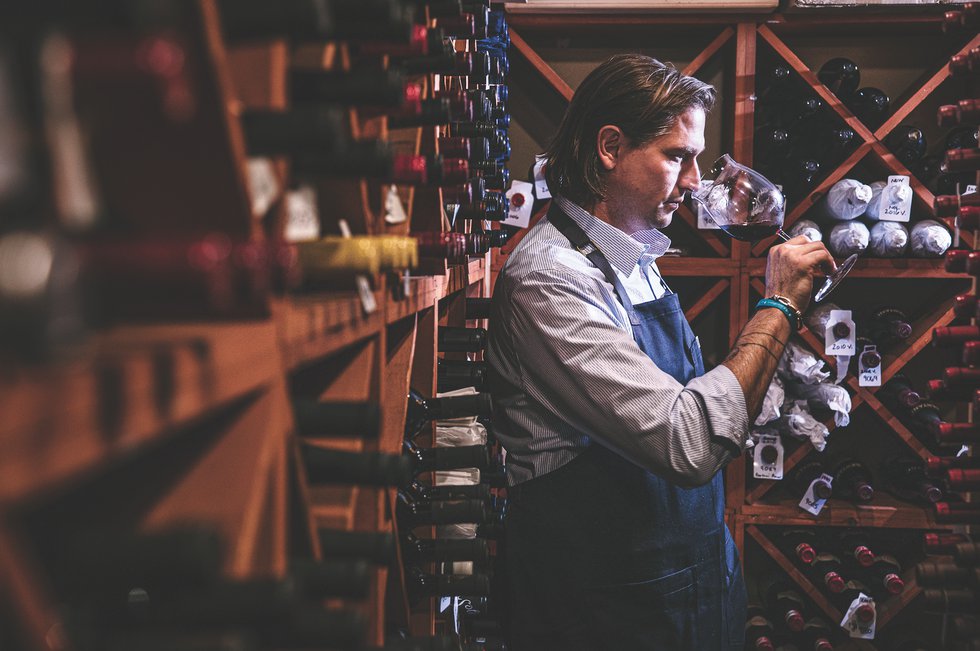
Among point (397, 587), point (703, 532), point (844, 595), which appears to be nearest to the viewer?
point (397, 587)

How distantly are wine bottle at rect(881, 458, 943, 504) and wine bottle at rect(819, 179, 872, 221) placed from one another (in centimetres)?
89

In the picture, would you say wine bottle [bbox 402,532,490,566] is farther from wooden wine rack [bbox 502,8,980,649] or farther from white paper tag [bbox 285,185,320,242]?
wooden wine rack [bbox 502,8,980,649]

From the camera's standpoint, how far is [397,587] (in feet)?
3.77

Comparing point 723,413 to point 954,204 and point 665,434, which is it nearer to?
point 665,434

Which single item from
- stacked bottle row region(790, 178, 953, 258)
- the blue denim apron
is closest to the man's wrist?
the blue denim apron

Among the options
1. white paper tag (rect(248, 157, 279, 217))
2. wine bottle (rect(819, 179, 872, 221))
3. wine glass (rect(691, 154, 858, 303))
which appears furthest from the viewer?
wine bottle (rect(819, 179, 872, 221))

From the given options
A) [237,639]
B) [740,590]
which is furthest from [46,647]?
[740,590]

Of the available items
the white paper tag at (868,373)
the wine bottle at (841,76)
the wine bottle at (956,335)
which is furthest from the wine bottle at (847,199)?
the wine bottle at (956,335)

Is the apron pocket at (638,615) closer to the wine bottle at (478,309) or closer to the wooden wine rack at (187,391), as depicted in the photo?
the wine bottle at (478,309)

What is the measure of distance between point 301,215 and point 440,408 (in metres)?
0.82

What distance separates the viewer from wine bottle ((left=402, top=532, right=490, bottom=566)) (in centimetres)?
127

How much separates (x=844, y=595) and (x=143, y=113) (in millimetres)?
2892

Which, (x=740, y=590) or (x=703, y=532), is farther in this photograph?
(x=740, y=590)

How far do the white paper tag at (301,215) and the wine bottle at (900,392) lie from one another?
8.25 feet
